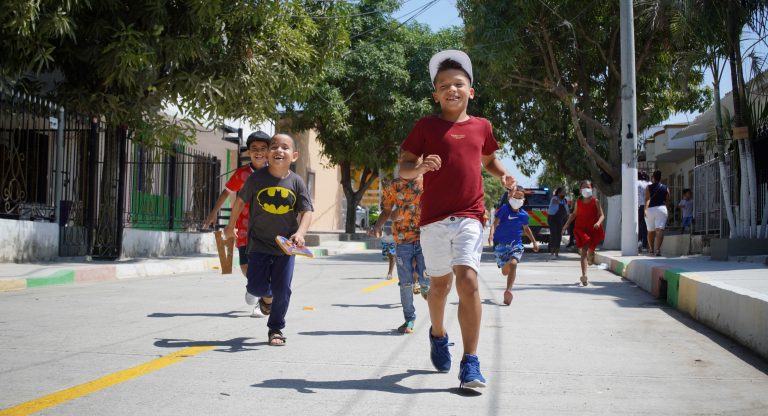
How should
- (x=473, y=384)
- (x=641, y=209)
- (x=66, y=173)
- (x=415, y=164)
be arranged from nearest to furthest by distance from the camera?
Result: (x=473, y=384) → (x=415, y=164) → (x=66, y=173) → (x=641, y=209)

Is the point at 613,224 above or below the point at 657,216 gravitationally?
below

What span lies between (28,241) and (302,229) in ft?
30.7

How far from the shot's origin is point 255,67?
15188 millimetres

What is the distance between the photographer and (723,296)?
7582 mm

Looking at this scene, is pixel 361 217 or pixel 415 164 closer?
pixel 415 164

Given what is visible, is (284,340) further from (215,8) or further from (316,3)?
(316,3)

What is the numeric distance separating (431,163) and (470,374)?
1.19 metres

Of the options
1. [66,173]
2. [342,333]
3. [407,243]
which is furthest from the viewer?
[66,173]

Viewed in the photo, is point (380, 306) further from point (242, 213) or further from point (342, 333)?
point (342, 333)

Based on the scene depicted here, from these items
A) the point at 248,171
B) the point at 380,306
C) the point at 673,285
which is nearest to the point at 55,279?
the point at 248,171

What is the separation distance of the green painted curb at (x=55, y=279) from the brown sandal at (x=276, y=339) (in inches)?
237

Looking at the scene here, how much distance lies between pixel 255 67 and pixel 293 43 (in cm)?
113

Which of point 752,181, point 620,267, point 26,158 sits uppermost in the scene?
point 26,158

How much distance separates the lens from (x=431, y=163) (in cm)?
462
